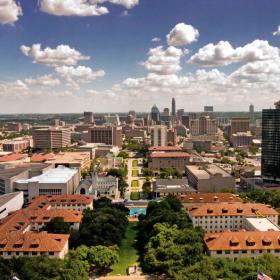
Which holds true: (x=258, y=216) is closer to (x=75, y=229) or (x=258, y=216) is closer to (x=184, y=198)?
(x=184, y=198)

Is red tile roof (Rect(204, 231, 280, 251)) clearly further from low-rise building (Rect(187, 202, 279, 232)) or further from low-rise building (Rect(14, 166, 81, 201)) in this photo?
low-rise building (Rect(14, 166, 81, 201))

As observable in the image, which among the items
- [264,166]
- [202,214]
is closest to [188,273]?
[202,214]

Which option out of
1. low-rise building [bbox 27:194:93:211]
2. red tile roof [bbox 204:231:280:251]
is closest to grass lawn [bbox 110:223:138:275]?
low-rise building [bbox 27:194:93:211]

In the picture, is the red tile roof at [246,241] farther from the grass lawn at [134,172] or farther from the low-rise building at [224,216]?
the grass lawn at [134,172]

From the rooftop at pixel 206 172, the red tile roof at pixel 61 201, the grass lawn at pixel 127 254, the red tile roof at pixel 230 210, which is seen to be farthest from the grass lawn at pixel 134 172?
the red tile roof at pixel 230 210

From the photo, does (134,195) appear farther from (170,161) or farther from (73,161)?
(170,161)
